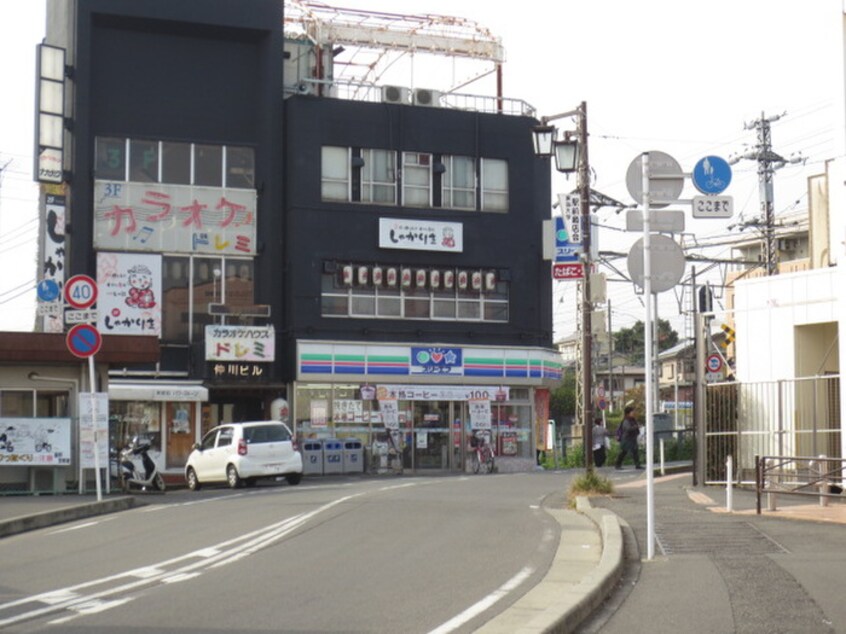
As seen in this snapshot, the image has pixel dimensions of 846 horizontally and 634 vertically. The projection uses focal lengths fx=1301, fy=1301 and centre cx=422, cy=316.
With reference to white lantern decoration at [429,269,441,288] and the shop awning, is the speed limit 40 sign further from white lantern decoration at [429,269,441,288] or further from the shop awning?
white lantern decoration at [429,269,441,288]

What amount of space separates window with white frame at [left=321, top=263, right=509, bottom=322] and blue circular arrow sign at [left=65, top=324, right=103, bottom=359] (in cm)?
2261

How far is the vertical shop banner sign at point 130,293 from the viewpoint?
42688 mm

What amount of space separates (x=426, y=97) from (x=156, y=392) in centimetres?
1471

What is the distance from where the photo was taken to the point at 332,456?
4078 centimetres

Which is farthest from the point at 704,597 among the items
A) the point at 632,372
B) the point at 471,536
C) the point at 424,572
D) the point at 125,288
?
the point at 632,372

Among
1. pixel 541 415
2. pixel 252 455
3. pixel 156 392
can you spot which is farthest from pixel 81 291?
pixel 541 415

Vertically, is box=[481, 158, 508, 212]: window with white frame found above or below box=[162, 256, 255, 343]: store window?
above

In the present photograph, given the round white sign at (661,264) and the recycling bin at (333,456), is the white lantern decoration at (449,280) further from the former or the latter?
the round white sign at (661,264)

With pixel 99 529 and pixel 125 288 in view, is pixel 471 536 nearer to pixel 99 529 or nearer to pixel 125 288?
pixel 99 529

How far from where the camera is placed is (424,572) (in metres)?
12.3

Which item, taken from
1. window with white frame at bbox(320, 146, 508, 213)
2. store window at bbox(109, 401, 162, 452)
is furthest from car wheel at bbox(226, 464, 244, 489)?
window with white frame at bbox(320, 146, 508, 213)

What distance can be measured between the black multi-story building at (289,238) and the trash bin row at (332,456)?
2.37 m

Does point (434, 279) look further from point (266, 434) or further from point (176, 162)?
point (266, 434)

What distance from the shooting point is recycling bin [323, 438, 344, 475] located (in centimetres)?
4056
